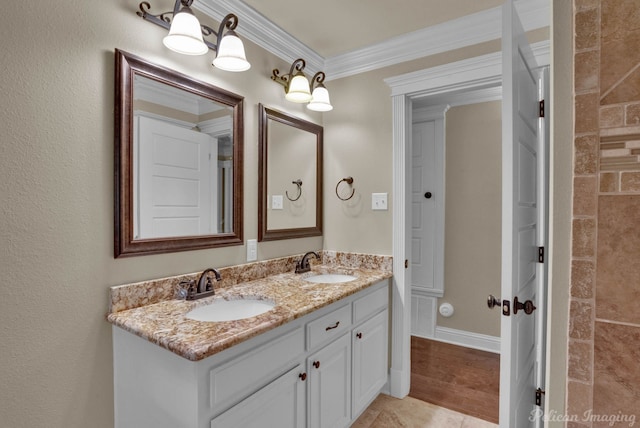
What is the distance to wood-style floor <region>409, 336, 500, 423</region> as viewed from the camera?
2197mm

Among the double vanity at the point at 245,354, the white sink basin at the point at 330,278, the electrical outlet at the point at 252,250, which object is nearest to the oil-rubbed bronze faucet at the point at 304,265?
the white sink basin at the point at 330,278

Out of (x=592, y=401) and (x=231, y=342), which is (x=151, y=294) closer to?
(x=231, y=342)

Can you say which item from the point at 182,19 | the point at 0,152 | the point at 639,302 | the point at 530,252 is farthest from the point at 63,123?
the point at 530,252

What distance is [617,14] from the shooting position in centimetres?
60

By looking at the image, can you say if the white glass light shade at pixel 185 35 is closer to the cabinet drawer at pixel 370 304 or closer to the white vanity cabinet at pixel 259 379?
the white vanity cabinet at pixel 259 379

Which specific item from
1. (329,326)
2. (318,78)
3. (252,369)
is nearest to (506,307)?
(329,326)

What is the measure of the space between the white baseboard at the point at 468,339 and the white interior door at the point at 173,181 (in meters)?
2.49

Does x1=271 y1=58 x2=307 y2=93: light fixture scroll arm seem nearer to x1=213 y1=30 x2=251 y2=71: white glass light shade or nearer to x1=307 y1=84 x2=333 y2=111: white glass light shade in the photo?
x1=307 y1=84 x2=333 y2=111: white glass light shade

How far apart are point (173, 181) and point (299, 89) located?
98 centimetres

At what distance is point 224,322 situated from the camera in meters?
1.24

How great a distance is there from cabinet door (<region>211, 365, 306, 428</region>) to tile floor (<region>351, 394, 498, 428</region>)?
2.46 feet

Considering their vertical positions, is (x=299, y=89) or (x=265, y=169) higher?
(x=299, y=89)

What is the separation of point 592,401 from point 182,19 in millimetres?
1794

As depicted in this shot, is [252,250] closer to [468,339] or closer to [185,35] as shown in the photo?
[185,35]
